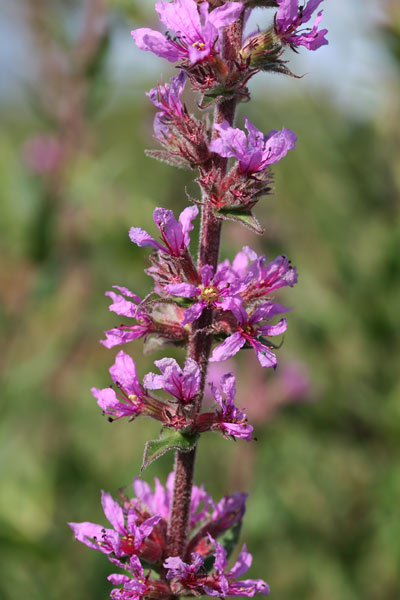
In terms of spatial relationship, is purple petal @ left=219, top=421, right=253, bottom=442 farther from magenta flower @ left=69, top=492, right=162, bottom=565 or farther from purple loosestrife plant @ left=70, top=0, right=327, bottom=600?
magenta flower @ left=69, top=492, right=162, bottom=565

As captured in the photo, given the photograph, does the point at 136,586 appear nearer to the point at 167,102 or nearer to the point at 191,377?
the point at 191,377

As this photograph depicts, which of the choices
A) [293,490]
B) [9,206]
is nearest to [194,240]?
[9,206]

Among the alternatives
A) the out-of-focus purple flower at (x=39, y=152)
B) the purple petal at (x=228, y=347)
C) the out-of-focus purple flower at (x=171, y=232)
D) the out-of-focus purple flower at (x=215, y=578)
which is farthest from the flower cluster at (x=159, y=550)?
the out-of-focus purple flower at (x=39, y=152)

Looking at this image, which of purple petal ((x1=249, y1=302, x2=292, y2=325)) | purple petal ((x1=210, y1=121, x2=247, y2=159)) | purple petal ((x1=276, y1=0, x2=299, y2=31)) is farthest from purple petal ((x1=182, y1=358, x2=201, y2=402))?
purple petal ((x1=276, y1=0, x2=299, y2=31))

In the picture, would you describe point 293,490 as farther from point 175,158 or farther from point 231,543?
point 175,158

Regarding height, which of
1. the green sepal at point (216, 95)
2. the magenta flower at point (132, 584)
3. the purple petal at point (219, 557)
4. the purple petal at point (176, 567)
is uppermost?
the green sepal at point (216, 95)

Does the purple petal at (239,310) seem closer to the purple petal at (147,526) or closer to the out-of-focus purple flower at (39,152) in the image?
the purple petal at (147,526)

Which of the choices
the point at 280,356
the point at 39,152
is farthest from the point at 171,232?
the point at 39,152
